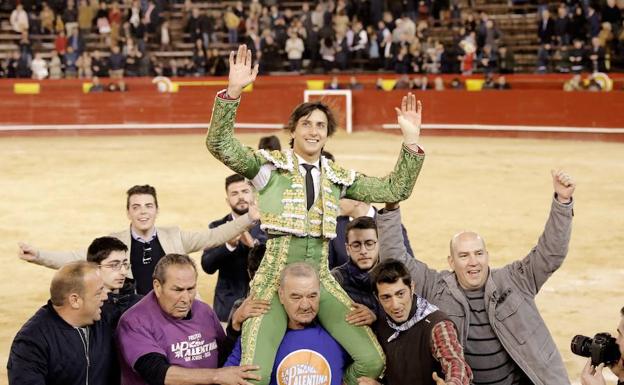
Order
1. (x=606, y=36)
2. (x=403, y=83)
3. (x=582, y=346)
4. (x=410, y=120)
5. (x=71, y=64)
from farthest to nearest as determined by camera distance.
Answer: (x=71, y=64)
(x=403, y=83)
(x=606, y=36)
(x=410, y=120)
(x=582, y=346)

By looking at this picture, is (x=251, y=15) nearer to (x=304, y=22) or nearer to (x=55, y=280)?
(x=304, y=22)

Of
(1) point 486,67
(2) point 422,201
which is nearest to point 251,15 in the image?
(1) point 486,67

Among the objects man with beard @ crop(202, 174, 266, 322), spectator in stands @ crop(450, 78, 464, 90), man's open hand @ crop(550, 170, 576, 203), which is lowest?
spectator in stands @ crop(450, 78, 464, 90)

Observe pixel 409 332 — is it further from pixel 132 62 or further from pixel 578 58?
pixel 132 62

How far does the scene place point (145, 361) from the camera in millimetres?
4215

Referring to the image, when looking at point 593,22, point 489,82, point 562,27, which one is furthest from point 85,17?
point 593,22

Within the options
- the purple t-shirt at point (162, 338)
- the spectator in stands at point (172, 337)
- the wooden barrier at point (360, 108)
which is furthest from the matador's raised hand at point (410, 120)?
the wooden barrier at point (360, 108)

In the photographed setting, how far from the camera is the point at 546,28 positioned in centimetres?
2003

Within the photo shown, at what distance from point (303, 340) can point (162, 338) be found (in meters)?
0.60

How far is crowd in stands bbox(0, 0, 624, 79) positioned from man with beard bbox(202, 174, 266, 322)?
14.3 meters

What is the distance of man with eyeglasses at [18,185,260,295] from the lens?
5758mm

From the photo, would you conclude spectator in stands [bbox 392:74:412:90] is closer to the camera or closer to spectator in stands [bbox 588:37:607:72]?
spectator in stands [bbox 588:37:607:72]

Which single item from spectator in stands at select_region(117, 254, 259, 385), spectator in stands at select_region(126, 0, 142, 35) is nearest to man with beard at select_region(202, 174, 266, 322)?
spectator in stands at select_region(117, 254, 259, 385)

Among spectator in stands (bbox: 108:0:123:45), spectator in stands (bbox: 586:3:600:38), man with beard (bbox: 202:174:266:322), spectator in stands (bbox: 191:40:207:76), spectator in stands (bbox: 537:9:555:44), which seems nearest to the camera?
man with beard (bbox: 202:174:266:322)
